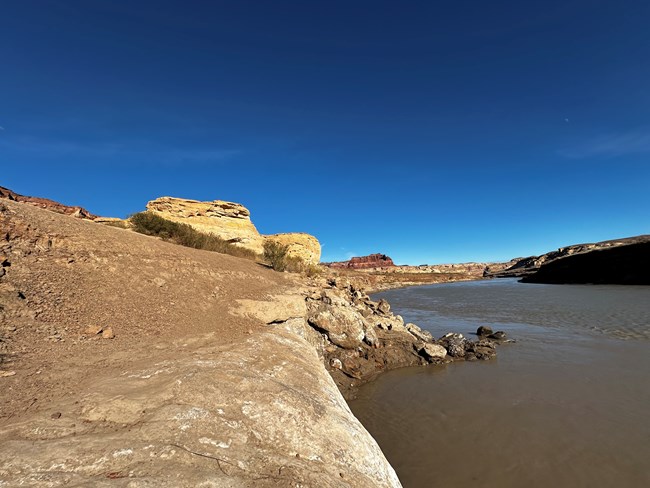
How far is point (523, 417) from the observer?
6289mm

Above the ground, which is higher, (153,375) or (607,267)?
(607,267)

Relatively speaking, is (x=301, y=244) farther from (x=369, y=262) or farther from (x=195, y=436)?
(x=369, y=262)

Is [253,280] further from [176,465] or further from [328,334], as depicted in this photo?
[176,465]

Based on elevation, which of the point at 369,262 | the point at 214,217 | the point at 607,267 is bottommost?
the point at 607,267

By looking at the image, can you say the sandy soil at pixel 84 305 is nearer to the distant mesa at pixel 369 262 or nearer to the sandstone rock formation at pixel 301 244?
the sandstone rock formation at pixel 301 244

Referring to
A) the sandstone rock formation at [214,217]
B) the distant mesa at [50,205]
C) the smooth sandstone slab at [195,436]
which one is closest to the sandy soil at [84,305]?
the smooth sandstone slab at [195,436]

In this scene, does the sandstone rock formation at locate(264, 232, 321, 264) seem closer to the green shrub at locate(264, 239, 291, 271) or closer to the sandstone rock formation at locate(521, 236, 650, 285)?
the green shrub at locate(264, 239, 291, 271)

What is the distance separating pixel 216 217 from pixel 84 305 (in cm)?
2304

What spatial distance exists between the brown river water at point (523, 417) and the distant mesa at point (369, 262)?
13105 centimetres

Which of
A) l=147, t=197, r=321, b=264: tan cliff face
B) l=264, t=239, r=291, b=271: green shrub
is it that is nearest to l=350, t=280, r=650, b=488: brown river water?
Answer: l=264, t=239, r=291, b=271: green shrub

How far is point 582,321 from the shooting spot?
51.8ft

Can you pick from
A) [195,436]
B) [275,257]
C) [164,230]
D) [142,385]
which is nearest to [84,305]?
[142,385]

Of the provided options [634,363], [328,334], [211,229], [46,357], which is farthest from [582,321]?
[211,229]

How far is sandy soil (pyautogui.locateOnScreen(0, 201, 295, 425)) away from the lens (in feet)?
13.0
